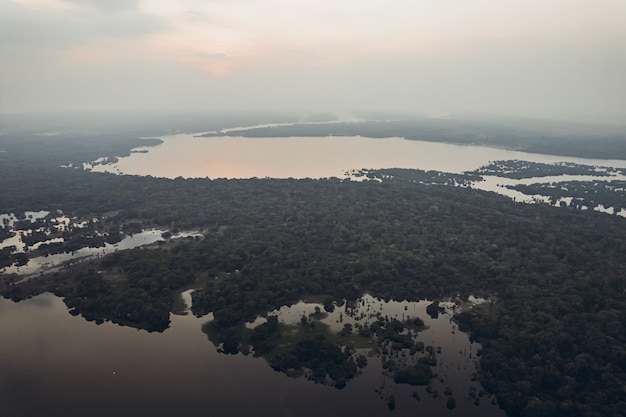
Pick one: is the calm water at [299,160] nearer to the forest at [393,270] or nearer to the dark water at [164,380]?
the forest at [393,270]

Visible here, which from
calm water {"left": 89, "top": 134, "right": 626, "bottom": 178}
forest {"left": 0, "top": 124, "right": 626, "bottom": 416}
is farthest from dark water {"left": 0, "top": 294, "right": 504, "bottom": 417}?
calm water {"left": 89, "top": 134, "right": 626, "bottom": 178}

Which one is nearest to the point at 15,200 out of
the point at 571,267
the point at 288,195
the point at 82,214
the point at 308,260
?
the point at 82,214

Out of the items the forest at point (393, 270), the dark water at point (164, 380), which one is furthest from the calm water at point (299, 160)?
the dark water at point (164, 380)

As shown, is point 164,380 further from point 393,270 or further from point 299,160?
point 299,160

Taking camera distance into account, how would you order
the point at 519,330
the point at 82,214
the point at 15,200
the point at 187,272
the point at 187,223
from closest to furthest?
the point at 519,330, the point at 187,272, the point at 187,223, the point at 82,214, the point at 15,200

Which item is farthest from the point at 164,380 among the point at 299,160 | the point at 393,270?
the point at 299,160

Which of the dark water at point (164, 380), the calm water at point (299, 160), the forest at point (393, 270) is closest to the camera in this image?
the dark water at point (164, 380)

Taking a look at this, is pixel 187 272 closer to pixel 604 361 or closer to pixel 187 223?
pixel 187 223
